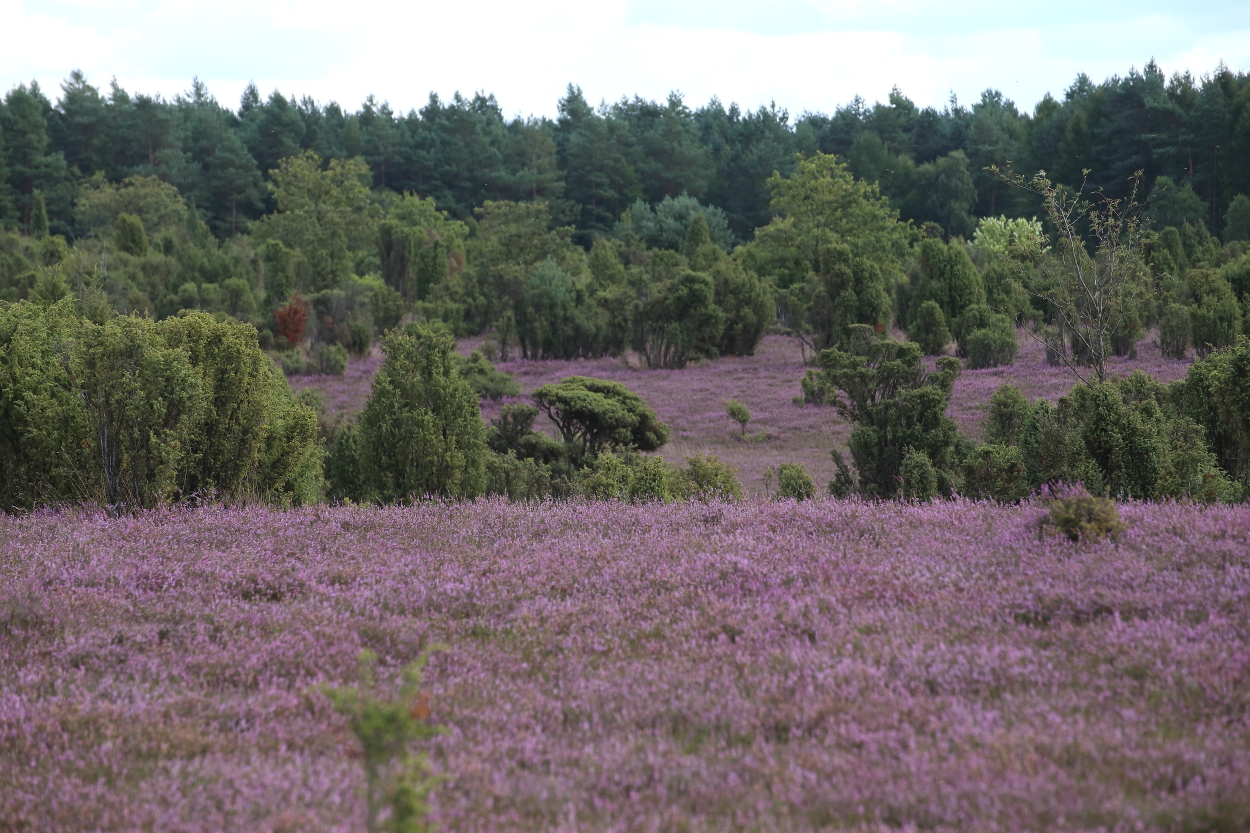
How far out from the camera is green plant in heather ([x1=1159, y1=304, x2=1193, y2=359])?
26938 mm

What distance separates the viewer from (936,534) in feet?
21.1

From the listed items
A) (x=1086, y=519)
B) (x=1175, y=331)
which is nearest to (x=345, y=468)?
(x=1086, y=519)

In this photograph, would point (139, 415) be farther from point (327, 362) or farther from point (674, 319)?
point (674, 319)

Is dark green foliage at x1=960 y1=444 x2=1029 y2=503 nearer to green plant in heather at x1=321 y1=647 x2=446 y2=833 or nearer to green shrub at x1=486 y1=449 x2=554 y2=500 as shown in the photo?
green shrub at x1=486 y1=449 x2=554 y2=500

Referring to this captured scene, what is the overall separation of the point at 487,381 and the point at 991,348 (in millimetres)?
14868

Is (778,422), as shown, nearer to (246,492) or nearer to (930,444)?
(930,444)

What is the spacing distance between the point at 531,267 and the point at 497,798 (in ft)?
147

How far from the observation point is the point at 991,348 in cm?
2994

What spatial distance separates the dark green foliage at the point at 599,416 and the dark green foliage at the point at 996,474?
7.32 meters

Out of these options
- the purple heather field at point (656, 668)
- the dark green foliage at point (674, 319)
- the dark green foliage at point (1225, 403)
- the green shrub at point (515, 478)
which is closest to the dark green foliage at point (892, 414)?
the dark green foliage at point (1225, 403)

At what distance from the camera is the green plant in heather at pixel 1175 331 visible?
2694cm

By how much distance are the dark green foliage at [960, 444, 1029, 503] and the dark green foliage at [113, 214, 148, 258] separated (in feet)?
169

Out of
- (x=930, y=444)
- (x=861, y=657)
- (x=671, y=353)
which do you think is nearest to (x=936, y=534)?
(x=861, y=657)

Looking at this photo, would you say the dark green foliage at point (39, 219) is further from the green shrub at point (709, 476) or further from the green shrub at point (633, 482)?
the green shrub at point (709, 476)
